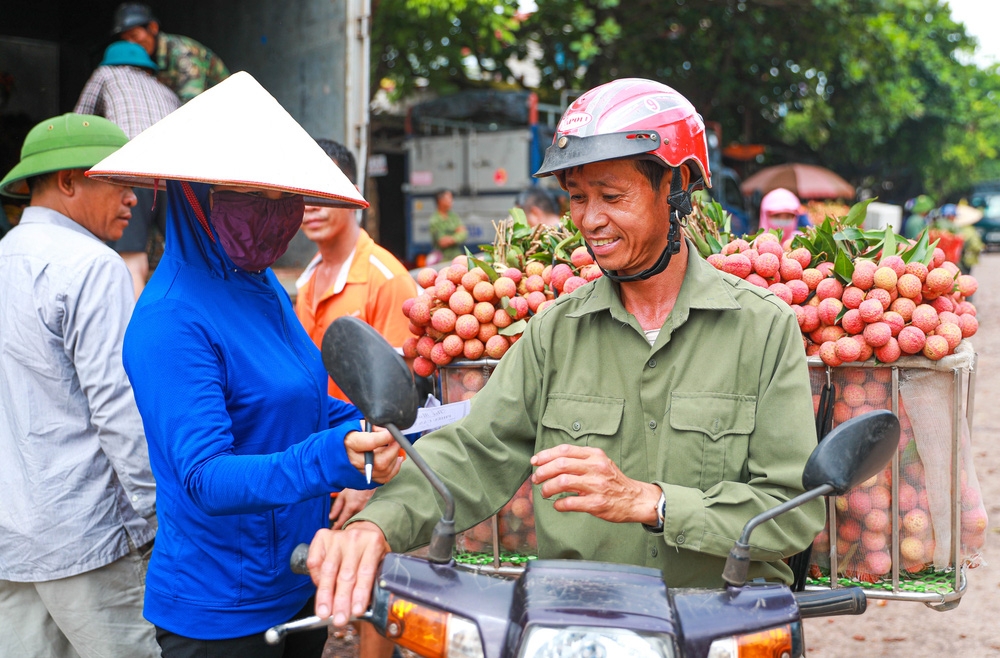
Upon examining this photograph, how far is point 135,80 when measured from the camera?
533 cm

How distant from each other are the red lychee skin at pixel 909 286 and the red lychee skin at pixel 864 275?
0.29ft

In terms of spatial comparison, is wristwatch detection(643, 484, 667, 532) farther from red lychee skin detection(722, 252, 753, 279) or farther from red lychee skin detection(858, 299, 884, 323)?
red lychee skin detection(722, 252, 753, 279)

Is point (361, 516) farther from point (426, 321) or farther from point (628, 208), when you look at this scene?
point (426, 321)

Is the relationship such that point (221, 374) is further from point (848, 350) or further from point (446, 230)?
point (446, 230)

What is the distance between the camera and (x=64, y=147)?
296 centimetres

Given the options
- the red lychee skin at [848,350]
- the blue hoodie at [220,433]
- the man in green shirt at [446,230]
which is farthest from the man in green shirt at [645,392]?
the man in green shirt at [446,230]

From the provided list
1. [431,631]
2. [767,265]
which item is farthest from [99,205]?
[767,265]

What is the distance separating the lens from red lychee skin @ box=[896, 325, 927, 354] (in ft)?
8.60

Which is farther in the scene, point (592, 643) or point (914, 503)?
point (914, 503)

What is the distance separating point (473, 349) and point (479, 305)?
0.56 ft

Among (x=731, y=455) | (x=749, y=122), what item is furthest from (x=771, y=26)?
(x=731, y=455)

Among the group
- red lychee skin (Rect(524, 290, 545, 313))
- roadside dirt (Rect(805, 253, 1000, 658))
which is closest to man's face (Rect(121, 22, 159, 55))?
red lychee skin (Rect(524, 290, 545, 313))

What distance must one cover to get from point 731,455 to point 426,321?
5.10 feet

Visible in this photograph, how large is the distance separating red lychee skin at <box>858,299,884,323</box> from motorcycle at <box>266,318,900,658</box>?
1233mm
